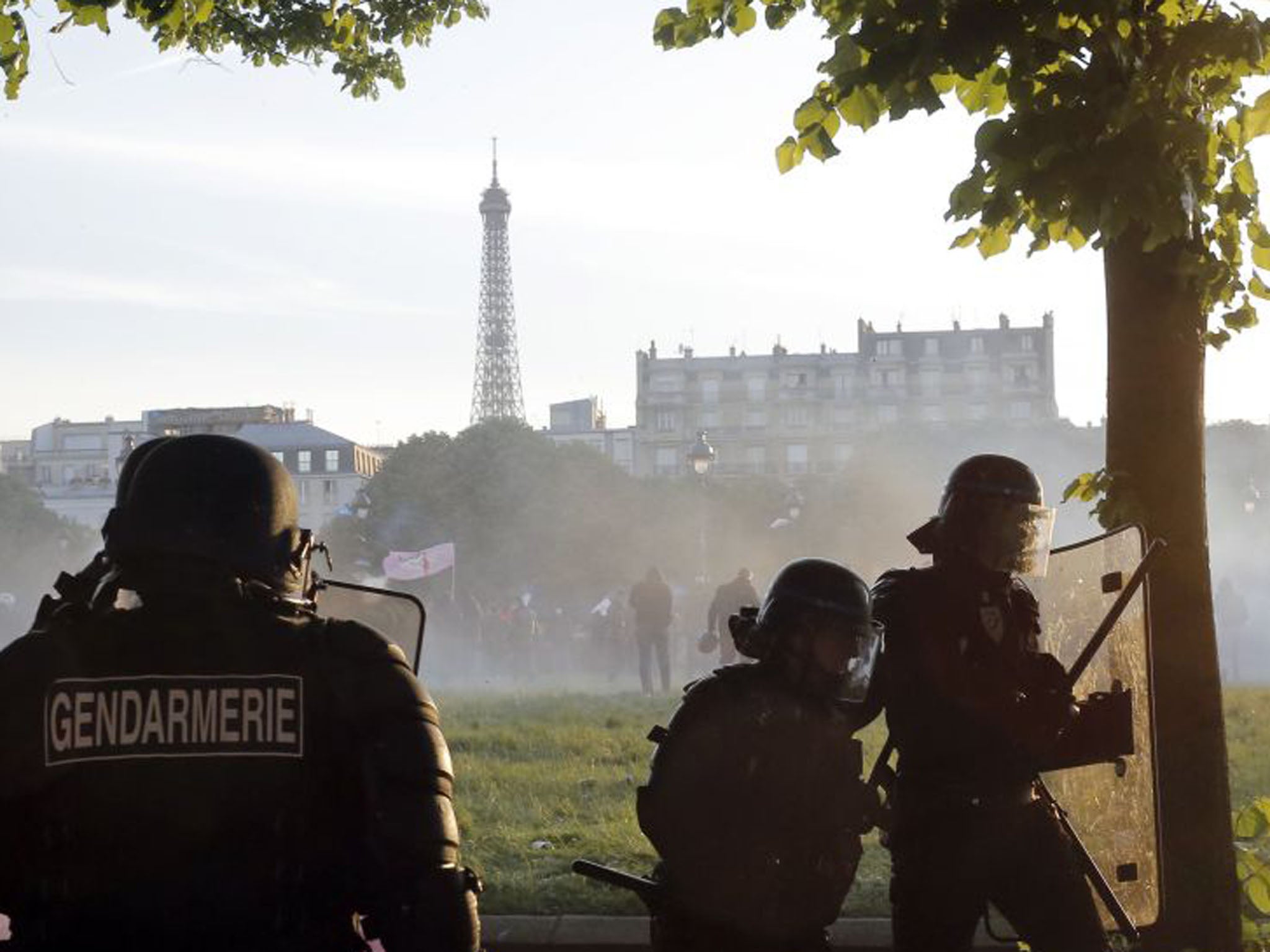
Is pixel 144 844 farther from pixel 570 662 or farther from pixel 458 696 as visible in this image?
pixel 570 662

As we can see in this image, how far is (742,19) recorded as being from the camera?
240 inches

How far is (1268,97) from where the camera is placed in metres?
4.70

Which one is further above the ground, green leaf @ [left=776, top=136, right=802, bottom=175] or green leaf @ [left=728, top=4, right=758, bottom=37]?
green leaf @ [left=728, top=4, right=758, bottom=37]

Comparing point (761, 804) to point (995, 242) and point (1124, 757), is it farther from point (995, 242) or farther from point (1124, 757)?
point (995, 242)

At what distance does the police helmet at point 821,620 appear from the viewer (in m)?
4.10

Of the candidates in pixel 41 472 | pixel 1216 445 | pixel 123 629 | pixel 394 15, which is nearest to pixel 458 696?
pixel 394 15

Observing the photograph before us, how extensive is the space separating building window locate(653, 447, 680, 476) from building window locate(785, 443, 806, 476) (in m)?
7.03

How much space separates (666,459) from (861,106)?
366 feet

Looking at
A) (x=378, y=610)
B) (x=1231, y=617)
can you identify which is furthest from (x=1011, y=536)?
(x=1231, y=617)

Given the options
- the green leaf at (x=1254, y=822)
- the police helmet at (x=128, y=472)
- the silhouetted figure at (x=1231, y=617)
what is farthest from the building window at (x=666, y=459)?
the police helmet at (x=128, y=472)

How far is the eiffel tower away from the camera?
111375mm

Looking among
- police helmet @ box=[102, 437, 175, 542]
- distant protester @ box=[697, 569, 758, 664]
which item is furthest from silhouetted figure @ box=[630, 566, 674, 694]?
police helmet @ box=[102, 437, 175, 542]

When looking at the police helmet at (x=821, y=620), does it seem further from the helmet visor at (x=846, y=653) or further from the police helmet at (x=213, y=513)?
the police helmet at (x=213, y=513)

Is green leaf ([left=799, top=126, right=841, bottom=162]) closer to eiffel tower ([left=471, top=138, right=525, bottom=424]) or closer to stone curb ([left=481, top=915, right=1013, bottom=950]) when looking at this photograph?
stone curb ([left=481, top=915, right=1013, bottom=950])
